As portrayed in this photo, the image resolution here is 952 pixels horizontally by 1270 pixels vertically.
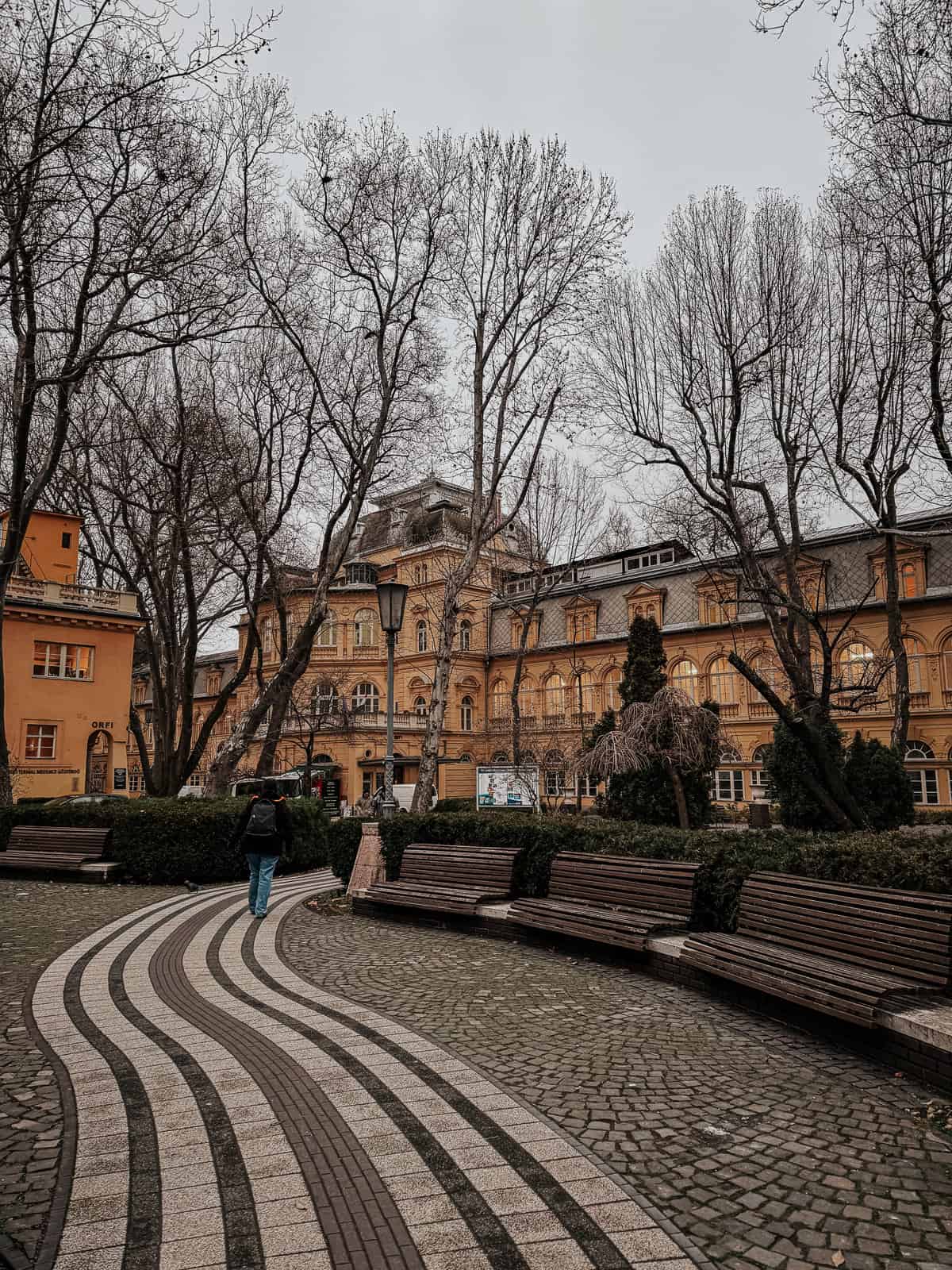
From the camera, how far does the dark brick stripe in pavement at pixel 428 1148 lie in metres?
3.01

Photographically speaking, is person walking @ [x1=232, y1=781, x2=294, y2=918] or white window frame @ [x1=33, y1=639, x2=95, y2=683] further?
white window frame @ [x1=33, y1=639, x2=95, y2=683]

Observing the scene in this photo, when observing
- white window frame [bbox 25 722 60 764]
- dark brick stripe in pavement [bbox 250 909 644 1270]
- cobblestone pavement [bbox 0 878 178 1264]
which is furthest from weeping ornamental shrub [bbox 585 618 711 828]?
white window frame [bbox 25 722 60 764]

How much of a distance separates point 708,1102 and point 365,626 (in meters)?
45.5

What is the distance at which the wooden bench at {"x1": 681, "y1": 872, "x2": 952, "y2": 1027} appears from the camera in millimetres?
4906

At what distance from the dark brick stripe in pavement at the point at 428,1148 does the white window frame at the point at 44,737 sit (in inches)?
1121

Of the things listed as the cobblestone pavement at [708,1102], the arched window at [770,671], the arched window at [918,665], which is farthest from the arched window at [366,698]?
the cobblestone pavement at [708,1102]

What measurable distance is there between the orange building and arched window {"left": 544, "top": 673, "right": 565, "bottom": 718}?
67.0 feet

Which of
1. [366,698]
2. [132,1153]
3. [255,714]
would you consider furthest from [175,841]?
[366,698]

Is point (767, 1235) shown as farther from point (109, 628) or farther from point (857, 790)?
point (109, 628)

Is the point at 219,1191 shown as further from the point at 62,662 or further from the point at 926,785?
the point at 926,785

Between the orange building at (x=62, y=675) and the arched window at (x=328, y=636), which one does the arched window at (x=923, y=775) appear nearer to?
the arched window at (x=328, y=636)

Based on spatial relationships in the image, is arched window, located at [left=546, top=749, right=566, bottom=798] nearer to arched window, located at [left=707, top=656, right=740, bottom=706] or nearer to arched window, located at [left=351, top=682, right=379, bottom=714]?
arched window, located at [left=707, top=656, right=740, bottom=706]

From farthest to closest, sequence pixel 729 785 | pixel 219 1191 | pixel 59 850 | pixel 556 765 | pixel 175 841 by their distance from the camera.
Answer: pixel 729 785 → pixel 556 765 → pixel 59 850 → pixel 175 841 → pixel 219 1191

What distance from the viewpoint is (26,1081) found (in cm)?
475
